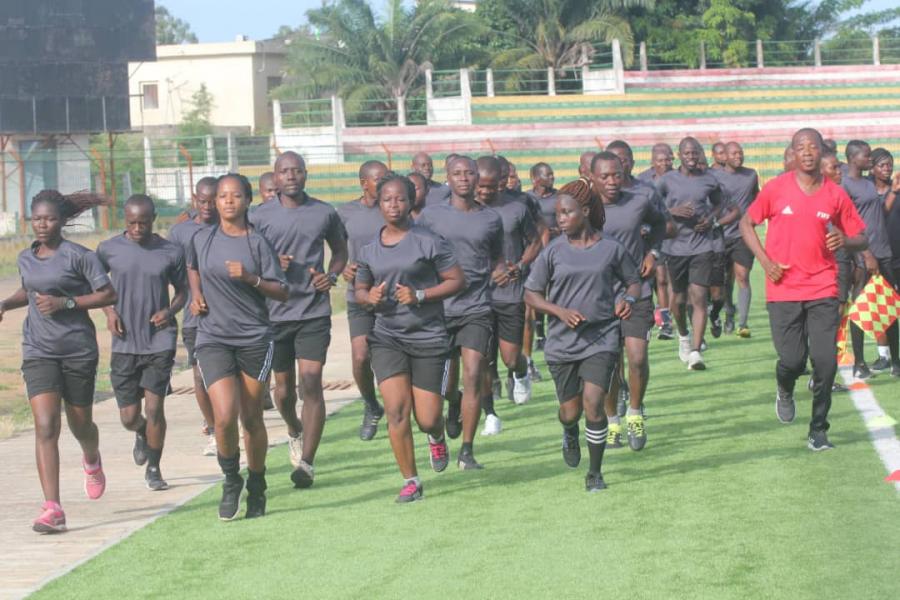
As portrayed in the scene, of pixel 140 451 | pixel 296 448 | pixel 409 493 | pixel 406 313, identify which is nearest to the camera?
pixel 406 313

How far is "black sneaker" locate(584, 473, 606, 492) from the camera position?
9539mm

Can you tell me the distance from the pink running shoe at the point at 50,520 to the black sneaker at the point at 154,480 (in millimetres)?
1344

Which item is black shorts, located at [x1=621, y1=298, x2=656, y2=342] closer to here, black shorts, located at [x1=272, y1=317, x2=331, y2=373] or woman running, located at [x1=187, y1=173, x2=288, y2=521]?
black shorts, located at [x1=272, y1=317, x2=331, y2=373]

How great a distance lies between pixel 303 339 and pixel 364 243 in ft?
5.56

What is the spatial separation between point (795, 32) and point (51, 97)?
987 inches

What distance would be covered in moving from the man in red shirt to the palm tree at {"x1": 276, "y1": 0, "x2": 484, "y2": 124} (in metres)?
40.5

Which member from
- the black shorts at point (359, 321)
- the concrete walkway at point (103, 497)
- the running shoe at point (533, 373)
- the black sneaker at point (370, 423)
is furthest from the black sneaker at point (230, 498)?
the running shoe at point (533, 373)

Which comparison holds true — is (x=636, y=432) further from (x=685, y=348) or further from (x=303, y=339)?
(x=685, y=348)

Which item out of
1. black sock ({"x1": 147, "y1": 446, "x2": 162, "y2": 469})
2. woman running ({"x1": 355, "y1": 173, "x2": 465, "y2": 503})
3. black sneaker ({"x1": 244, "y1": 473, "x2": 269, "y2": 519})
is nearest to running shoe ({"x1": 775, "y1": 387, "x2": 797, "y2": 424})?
woman running ({"x1": 355, "y1": 173, "x2": 465, "y2": 503})

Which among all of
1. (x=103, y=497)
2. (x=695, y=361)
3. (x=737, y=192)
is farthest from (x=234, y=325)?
(x=737, y=192)

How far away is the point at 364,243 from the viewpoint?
11977 millimetres

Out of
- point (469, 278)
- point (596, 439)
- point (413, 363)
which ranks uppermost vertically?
point (469, 278)

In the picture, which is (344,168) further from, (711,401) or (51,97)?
(711,401)

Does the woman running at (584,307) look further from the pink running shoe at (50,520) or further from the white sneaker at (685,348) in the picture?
the white sneaker at (685,348)
